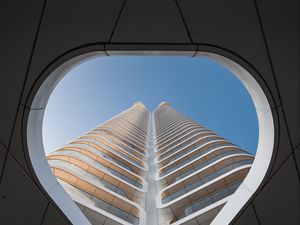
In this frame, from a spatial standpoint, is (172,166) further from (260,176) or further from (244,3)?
(244,3)

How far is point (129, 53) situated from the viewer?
11.9 feet

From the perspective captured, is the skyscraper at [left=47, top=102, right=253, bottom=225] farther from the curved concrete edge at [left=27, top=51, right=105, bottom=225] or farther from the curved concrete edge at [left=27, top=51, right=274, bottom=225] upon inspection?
the curved concrete edge at [left=27, top=51, right=274, bottom=225]

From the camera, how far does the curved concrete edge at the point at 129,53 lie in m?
3.48

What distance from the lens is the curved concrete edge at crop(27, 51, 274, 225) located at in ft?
11.4

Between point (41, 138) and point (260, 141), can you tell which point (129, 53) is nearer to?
point (41, 138)

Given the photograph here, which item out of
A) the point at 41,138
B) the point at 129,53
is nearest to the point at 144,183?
the point at 41,138

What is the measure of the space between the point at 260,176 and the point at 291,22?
7.23 ft

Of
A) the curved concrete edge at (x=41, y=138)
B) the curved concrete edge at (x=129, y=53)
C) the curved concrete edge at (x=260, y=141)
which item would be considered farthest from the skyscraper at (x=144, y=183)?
the curved concrete edge at (x=260, y=141)

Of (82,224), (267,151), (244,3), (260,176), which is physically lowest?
(82,224)

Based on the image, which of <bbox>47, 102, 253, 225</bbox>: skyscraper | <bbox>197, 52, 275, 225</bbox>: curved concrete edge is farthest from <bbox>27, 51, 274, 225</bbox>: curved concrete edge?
<bbox>47, 102, 253, 225</bbox>: skyscraper

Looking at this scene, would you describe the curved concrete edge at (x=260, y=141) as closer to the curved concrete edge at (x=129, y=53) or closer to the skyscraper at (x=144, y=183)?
the curved concrete edge at (x=129, y=53)

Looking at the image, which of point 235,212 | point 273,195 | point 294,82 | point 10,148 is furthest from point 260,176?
point 10,148

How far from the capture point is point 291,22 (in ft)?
10.2

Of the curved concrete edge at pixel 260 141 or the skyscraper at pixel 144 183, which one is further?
the skyscraper at pixel 144 183
